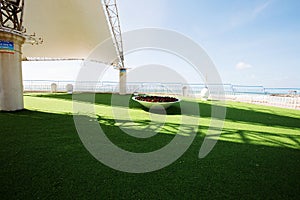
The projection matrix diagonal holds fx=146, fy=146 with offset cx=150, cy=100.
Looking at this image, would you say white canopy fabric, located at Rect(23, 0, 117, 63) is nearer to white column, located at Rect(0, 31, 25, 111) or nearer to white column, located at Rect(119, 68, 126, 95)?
white column, located at Rect(119, 68, 126, 95)

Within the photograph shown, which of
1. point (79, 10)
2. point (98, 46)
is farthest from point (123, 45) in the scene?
point (79, 10)

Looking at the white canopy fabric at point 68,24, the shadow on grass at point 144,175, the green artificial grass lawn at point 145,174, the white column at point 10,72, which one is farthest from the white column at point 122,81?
the shadow on grass at point 144,175

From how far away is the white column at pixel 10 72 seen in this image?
4344 millimetres

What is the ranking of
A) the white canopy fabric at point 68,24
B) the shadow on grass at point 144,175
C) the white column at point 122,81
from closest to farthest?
the shadow on grass at point 144,175 < the white canopy fabric at point 68,24 < the white column at point 122,81

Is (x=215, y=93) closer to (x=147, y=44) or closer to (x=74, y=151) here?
(x=147, y=44)

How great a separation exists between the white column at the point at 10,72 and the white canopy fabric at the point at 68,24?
4210 millimetres

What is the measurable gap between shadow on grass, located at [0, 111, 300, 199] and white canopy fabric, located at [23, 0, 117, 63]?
783 cm

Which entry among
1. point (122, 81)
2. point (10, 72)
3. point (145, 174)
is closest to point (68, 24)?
point (122, 81)

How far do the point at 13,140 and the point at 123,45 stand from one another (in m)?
11.0

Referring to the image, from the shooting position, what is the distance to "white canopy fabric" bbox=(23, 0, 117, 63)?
7668 mm

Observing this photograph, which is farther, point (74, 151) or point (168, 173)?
point (74, 151)

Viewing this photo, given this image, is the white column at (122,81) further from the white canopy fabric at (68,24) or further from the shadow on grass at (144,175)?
the shadow on grass at (144,175)

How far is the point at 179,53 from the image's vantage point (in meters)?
5.57

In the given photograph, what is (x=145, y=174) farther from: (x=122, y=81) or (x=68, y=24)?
(x=122, y=81)
